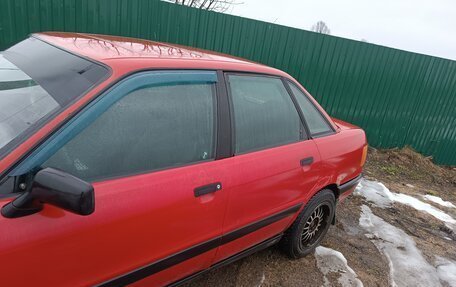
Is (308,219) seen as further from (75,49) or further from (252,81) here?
(75,49)

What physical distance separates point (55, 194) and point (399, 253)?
363 cm

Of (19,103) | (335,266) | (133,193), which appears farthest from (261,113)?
(335,266)

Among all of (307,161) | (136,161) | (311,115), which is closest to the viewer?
(136,161)

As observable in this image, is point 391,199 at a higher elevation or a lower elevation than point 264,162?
lower

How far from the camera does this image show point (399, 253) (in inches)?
144

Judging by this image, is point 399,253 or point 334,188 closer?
point 334,188

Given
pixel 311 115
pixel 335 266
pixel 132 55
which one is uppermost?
pixel 132 55

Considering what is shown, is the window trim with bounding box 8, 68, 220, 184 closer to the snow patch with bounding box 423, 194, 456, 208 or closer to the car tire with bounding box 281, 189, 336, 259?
the car tire with bounding box 281, 189, 336, 259

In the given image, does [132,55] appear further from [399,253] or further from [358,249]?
[399,253]

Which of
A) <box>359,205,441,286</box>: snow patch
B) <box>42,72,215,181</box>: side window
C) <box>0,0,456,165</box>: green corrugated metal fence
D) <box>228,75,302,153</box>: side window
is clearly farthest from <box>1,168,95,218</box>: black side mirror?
<box>0,0,456,165</box>: green corrugated metal fence

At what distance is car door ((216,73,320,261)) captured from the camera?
2154 millimetres

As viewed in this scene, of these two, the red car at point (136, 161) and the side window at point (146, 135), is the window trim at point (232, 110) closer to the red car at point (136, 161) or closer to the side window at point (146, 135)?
the red car at point (136, 161)

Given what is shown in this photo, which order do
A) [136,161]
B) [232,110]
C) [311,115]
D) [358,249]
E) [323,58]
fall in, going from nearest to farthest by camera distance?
[136,161] < [232,110] < [311,115] < [358,249] < [323,58]

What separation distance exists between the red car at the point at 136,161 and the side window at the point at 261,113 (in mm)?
10
